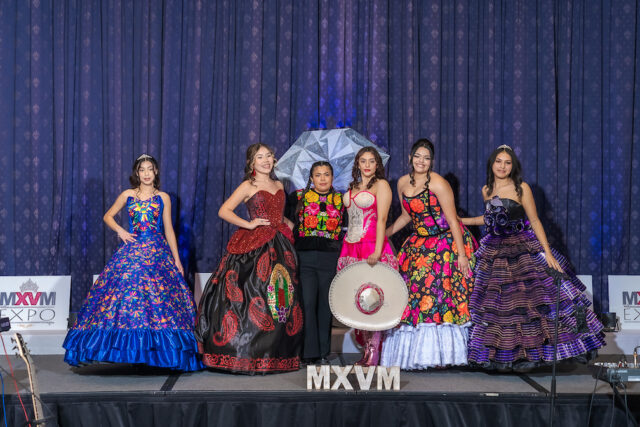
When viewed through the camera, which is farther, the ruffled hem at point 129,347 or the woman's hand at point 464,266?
the woman's hand at point 464,266

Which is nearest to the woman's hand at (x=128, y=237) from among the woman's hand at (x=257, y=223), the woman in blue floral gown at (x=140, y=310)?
the woman in blue floral gown at (x=140, y=310)

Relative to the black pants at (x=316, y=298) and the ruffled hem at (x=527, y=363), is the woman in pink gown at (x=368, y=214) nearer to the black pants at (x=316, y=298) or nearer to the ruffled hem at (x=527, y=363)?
the black pants at (x=316, y=298)

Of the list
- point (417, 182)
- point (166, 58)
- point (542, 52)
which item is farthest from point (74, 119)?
point (542, 52)

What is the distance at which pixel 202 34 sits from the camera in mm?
6660

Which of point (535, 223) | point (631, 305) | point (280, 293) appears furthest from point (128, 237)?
point (631, 305)

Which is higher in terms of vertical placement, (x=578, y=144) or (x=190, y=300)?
(x=578, y=144)

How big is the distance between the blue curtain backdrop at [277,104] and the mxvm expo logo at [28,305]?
0.33 m

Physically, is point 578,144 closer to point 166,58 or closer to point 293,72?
point 293,72

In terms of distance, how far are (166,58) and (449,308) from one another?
11.1 feet

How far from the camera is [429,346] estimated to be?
4.94m

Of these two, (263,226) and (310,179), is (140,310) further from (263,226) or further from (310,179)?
(310,179)

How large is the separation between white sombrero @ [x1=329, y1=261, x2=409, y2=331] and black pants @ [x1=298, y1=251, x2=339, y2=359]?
0.49m

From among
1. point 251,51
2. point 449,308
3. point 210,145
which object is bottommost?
point 449,308

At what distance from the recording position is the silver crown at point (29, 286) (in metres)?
6.26
